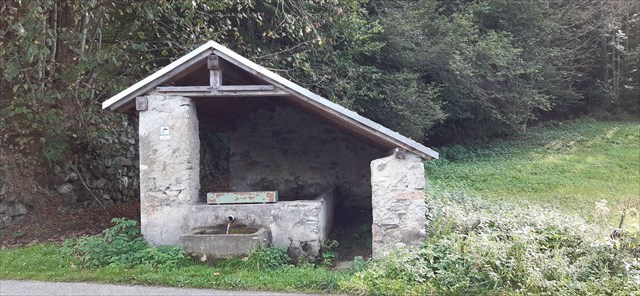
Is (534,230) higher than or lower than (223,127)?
lower

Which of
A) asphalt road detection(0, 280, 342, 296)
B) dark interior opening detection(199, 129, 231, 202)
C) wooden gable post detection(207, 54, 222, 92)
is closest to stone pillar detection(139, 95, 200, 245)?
wooden gable post detection(207, 54, 222, 92)

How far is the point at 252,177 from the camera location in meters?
11.3

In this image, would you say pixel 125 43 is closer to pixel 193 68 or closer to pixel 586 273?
pixel 193 68

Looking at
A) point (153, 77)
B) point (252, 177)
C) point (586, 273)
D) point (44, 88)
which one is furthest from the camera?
point (252, 177)

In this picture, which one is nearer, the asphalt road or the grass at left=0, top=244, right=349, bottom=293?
the asphalt road

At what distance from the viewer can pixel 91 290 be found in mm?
5582

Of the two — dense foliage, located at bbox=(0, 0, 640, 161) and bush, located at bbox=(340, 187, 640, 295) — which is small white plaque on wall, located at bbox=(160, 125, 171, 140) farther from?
bush, located at bbox=(340, 187, 640, 295)

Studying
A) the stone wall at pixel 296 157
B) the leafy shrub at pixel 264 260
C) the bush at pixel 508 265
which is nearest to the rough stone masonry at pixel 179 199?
the leafy shrub at pixel 264 260

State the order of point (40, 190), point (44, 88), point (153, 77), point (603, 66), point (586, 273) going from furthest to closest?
point (603, 66)
point (40, 190)
point (44, 88)
point (153, 77)
point (586, 273)

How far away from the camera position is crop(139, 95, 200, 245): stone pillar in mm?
7086

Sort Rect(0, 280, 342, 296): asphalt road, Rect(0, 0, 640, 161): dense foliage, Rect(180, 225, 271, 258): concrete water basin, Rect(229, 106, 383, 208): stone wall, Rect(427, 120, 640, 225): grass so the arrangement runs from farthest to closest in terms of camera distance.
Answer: Rect(427, 120, 640, 225): grass, Rect(229, 106, 383, 208): stone wall, Rect(0, 0, 640, 161): dense foliage, Rect(180, 225, 271, 258): concrete water basin, Rect(0, 280, 342, 296): asphalt road

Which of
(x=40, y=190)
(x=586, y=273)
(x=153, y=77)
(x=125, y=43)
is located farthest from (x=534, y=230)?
(x=40, y=190)

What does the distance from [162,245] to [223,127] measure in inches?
159

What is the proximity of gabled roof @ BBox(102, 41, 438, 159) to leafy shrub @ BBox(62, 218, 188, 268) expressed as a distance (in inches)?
72.9
